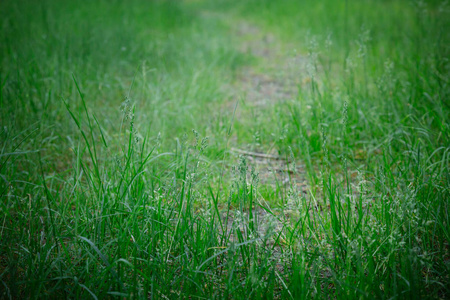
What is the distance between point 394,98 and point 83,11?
21.8ft

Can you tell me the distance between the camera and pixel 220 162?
2.59 metres

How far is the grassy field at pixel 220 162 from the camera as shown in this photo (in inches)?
59.9

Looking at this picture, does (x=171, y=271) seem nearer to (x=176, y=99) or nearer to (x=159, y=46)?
(x=176, y=99)

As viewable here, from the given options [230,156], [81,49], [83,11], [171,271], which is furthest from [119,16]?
[171,271]

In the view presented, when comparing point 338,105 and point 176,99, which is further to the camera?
point 176,99

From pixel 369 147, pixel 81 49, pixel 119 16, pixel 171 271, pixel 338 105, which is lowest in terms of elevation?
pixel 171 271

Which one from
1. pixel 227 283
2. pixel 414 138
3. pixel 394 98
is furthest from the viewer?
pixel 394 98

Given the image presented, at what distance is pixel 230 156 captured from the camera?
2826 mm

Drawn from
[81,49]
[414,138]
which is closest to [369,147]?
[414,138]

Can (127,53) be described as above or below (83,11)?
below

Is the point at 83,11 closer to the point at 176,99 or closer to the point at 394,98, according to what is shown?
the point at 176,99

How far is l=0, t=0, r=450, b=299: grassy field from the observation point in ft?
4.99

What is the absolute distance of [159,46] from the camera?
539 cm

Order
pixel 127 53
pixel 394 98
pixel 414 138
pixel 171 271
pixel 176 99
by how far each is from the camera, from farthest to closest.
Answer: pixel 127 53 < pixel 176 99 < pixel 394 98 < pixel 414 138 < pixel 171 271
